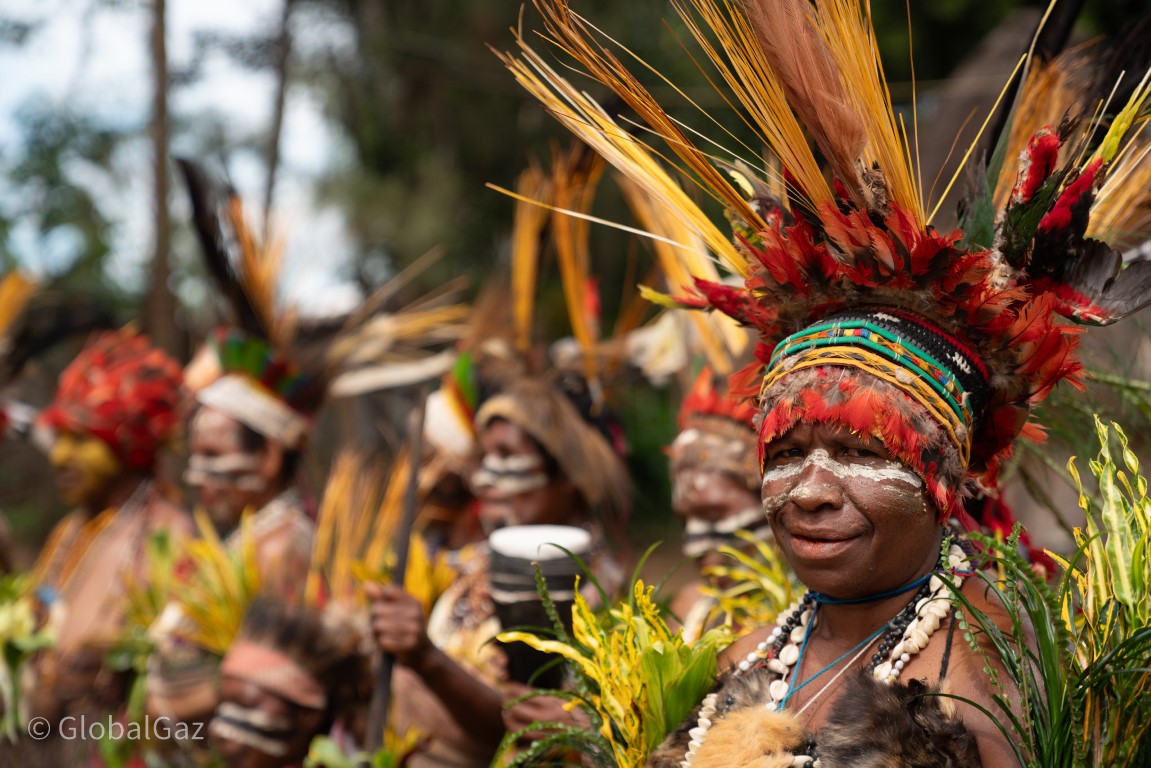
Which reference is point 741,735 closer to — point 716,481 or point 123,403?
point 716,481

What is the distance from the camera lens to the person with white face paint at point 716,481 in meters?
3.89

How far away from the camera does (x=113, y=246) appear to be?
9406 mm

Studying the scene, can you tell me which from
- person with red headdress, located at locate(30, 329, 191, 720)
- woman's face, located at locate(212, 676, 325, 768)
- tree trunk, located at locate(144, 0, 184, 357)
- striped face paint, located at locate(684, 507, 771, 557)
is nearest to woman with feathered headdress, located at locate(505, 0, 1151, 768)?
striped face paint, located at locate(684, 507, 771, 557)

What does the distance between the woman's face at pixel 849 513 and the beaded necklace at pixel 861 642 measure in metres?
0.06

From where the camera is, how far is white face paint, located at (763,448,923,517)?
81.9 inches

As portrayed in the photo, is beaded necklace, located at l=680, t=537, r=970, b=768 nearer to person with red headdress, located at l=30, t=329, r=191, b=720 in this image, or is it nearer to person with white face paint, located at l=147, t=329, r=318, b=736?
person with white face paint, located at l=147, t=329, r=318, b=736

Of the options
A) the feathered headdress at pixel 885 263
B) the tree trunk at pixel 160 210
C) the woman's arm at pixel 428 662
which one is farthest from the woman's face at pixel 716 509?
the tree trunk at pixel 160 210

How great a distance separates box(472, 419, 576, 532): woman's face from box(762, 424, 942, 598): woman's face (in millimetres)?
2413

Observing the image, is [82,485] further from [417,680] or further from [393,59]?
[393,59]

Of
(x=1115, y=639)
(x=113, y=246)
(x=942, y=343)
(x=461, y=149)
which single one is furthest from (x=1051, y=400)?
(x=113, y=246)

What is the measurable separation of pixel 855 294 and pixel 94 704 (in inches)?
172

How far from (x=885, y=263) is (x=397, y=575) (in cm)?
195

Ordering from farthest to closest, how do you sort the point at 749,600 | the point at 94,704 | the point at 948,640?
the point at 94,704 → the point at 749,600 → the point at 948,640

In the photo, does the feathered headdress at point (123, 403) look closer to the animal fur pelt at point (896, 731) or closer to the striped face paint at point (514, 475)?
the striped face paint at point (514, 475)
